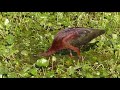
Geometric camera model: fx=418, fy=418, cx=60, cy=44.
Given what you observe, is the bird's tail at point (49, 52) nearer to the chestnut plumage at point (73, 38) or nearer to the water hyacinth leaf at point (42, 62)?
the chestnut plumage at point (73, 38)

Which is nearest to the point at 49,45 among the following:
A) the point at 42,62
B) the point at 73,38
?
the point at 73,38

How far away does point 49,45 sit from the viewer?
5.46 metres

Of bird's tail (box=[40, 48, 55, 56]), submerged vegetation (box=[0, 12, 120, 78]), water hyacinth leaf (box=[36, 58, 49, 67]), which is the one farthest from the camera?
bird's tail (box=[40, 48, 55, 56])

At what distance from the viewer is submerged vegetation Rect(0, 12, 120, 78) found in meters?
4.85

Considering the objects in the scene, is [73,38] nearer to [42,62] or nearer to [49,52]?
[49,52]

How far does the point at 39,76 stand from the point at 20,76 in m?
0.22

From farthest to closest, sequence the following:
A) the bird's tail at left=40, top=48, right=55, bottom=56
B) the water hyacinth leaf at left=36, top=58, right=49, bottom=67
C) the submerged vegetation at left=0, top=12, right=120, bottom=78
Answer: the bird's tail at left=40, top=48, right=55, bottom=56 < the submerged vegetation at left=0, top=12, right=120, bottom=78 < the water hyacinth leaf at left=36, top=58, right=49, bottom=67

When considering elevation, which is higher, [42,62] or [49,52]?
[49,52]

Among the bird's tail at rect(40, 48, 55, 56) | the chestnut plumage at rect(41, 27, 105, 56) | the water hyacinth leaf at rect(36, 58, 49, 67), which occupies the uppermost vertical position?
the chestnut plumage at rect(41, 27, 105, 56)

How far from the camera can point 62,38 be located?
4898 millimetres

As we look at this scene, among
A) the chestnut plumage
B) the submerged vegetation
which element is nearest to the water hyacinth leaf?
the submerged vegetation

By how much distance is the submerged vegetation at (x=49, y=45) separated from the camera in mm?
4852

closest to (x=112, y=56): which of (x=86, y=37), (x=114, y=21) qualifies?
(x=86, y=37)

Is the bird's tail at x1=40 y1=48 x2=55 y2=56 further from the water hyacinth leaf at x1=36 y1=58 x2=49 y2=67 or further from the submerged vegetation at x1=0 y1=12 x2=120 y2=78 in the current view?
the water hyacinth leaf at x1=36 y1=58 x2=49 y2=67
